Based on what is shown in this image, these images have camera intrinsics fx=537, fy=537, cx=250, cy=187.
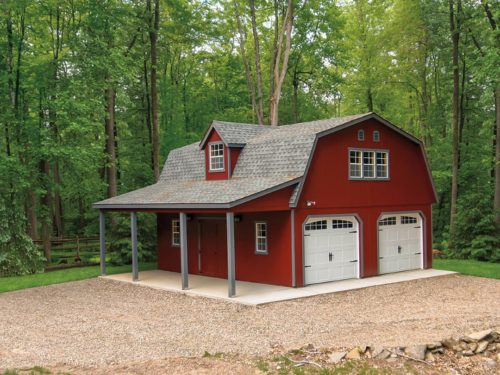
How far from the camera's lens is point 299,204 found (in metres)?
16.6

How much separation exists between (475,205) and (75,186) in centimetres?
1965

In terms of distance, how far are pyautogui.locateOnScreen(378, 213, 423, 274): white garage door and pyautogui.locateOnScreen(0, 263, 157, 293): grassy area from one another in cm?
958

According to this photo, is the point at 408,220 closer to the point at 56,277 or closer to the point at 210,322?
the point at 210,322

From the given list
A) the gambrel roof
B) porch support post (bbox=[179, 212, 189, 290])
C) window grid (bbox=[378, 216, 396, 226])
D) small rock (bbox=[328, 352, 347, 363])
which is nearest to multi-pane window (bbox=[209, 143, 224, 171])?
the gambrel roof

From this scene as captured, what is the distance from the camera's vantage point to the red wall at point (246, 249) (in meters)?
16.7

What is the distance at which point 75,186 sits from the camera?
28.0 meters

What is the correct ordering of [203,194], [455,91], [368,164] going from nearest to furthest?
1. [203,194]
2. [368,164]
3. [455,91]

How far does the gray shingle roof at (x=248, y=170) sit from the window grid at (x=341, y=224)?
2275 millimetres

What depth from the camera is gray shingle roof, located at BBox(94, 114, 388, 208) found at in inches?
641

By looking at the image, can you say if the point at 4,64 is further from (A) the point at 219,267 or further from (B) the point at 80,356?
(B) the point at 80,356

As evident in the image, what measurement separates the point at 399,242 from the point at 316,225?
418cm

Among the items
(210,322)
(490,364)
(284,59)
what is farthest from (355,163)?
(284,59)

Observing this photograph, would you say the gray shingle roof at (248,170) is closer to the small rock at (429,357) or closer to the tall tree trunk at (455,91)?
the small rock at (429,357)

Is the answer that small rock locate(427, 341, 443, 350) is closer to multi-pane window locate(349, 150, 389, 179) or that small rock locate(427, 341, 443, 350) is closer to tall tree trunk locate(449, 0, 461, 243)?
multi-pane window locate(349, 150, 389, 179)
